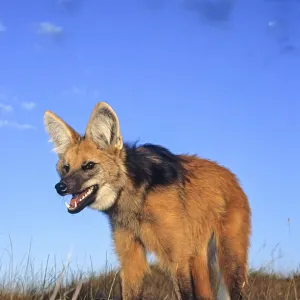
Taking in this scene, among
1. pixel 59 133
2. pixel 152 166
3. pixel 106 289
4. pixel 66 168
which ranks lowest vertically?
pixel 106 289

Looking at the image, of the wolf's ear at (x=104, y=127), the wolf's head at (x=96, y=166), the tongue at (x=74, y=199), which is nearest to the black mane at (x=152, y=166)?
the wolf's head at (x=96, y=166)

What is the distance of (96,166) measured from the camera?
5.69 m

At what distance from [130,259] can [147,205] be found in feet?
2.23

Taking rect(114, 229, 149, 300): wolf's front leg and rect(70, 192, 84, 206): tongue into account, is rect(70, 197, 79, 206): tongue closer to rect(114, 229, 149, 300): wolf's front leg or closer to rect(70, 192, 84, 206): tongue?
rect(70, 192, 84, 206): tongue

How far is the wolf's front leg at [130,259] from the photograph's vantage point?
5.91 metres

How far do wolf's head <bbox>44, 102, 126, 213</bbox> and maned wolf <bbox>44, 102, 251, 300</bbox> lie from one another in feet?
0.04

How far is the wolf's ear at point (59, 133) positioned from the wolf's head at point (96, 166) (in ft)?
0.54

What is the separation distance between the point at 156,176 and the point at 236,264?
1655 mm

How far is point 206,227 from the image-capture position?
636 centimetres

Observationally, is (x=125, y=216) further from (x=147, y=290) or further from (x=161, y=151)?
(x=147, y=290)

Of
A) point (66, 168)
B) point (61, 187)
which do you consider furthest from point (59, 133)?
point (61, 187)

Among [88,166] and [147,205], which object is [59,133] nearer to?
[88,166]

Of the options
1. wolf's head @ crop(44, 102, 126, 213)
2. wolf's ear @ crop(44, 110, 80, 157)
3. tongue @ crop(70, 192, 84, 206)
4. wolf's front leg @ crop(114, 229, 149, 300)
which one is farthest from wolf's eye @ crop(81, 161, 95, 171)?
wolf's front leg @ crop(114, 229, 149, 300)

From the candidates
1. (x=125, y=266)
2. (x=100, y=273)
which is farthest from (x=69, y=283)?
(x=125, y=266)
